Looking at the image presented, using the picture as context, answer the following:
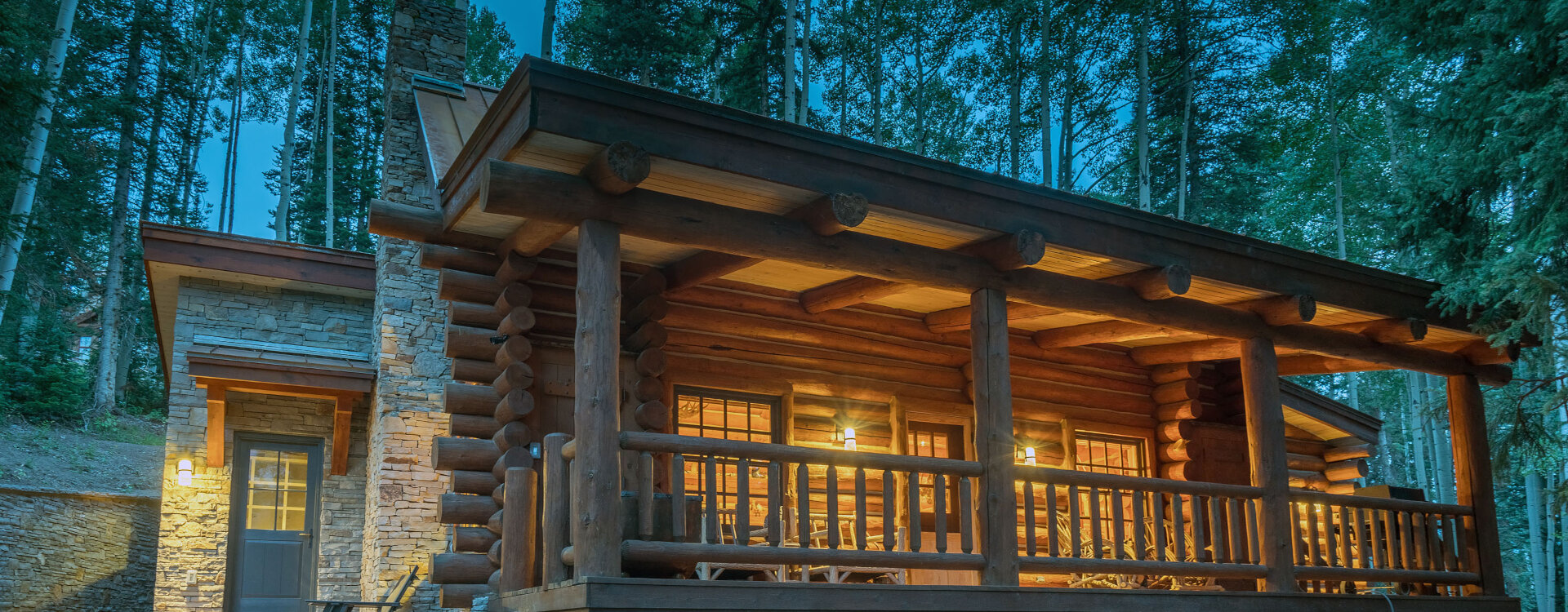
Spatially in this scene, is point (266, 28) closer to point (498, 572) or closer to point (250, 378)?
point (250, 378)

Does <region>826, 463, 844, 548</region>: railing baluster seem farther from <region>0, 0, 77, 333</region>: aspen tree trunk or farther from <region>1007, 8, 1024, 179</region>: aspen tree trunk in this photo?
<region>1007, 8, 1024, 179</region>: aspen tree trunk

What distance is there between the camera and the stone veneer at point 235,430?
40.1ft

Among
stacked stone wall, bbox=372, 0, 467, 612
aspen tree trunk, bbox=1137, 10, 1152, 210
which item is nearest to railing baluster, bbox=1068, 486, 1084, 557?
stacked stone wall, bbox=372, 0, 467, 612

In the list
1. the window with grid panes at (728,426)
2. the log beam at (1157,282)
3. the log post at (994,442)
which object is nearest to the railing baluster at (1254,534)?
the log beam at (1157,282)

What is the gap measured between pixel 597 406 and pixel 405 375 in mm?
7231

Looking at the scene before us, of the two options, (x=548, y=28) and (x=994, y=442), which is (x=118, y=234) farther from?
(x=994, y=442)

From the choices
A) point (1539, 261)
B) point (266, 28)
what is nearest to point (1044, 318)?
point (1539, 261)

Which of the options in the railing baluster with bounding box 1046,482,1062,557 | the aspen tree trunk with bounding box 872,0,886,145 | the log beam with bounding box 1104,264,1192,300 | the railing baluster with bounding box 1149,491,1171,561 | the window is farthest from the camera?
the aspen tree trunk with bounding box 872,0,886,145

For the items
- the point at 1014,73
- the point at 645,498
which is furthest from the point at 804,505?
the point at 1014,73

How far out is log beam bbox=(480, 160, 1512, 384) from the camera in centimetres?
621

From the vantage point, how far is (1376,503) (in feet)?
30.9

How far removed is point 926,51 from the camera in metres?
27.5

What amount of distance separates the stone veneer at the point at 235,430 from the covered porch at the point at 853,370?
120 inches

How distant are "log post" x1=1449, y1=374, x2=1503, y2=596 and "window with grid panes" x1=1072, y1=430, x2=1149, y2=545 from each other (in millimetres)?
2984
